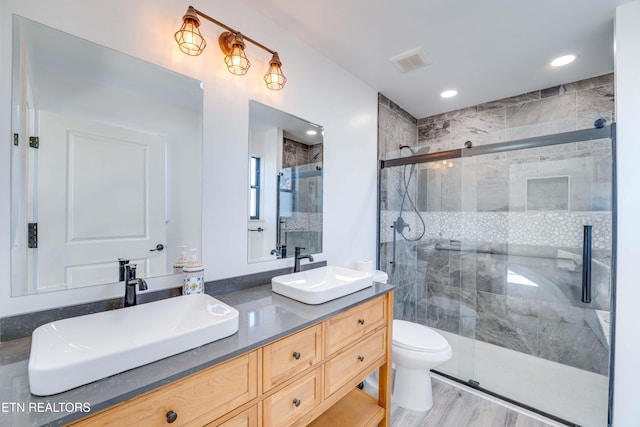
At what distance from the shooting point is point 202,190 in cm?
132

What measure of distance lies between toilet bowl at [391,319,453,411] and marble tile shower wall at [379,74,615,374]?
799 millimetres

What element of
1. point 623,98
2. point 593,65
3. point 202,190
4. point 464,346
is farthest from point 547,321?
point 202,190

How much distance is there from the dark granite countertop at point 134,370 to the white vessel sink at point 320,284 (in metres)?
0.05

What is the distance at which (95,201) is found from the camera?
1070 mm

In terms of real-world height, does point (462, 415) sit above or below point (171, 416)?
below

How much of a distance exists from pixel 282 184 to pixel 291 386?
1113 millimetres

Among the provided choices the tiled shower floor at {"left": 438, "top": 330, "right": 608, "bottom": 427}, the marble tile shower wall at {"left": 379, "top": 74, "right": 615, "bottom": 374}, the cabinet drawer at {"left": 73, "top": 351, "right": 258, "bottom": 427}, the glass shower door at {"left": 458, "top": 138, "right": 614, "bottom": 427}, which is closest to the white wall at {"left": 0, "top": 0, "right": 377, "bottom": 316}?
the marble tile shower wall at {"left": 379, "top": 74, "right": 615, "bottom": 374}

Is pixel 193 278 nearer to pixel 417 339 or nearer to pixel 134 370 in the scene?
pixel 134 370

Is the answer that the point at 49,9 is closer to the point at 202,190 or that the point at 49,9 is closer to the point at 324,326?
the point at 202,190

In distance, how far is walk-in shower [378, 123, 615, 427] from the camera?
5.92ft

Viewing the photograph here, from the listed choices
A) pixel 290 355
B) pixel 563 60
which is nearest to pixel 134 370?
pixel 290 355

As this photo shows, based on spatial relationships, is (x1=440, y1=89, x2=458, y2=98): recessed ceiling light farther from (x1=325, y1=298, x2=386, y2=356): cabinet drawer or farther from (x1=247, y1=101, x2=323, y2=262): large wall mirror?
(x1=325, y1=298, x2=386, y2=356): cabinet drawer

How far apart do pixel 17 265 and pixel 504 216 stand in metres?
3.00

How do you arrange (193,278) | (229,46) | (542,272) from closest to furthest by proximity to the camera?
(193,278) → (229,46) → (542,272)
